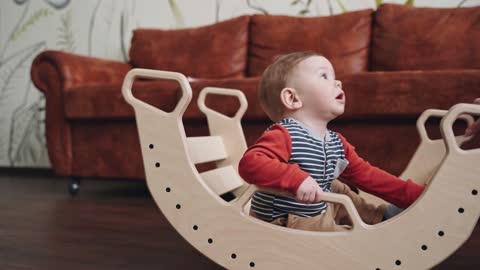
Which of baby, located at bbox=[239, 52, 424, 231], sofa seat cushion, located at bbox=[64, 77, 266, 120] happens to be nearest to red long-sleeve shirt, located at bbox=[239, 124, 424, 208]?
baby, located at bbox=[239, 52, 424, 231]

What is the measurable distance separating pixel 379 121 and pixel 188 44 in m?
1.22

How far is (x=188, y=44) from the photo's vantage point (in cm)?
247

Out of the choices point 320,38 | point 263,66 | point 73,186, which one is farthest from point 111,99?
point 320,38

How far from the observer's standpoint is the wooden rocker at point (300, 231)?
2.34 feet

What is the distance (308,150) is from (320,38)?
1.44 metres

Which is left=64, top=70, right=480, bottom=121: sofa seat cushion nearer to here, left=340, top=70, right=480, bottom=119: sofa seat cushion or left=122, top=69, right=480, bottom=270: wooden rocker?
left=340, top=70, right=480, bottom=119: sofa seat cushion

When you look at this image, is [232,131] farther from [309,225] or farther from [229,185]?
[309,225]

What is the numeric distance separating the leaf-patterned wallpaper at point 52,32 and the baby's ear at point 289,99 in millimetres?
1720

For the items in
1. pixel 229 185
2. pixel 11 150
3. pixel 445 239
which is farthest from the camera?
pixel 11 150

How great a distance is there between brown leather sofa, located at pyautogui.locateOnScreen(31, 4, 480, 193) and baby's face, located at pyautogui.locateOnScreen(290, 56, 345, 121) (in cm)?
69

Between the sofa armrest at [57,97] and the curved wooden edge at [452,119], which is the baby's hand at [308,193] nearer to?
the curved wooden edge at [452,119]

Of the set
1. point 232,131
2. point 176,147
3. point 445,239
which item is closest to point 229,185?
point 232,131

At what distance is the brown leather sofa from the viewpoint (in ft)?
5.05

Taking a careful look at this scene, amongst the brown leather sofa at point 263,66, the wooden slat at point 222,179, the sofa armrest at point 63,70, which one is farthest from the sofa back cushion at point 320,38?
the wooden slat at point 222,179
